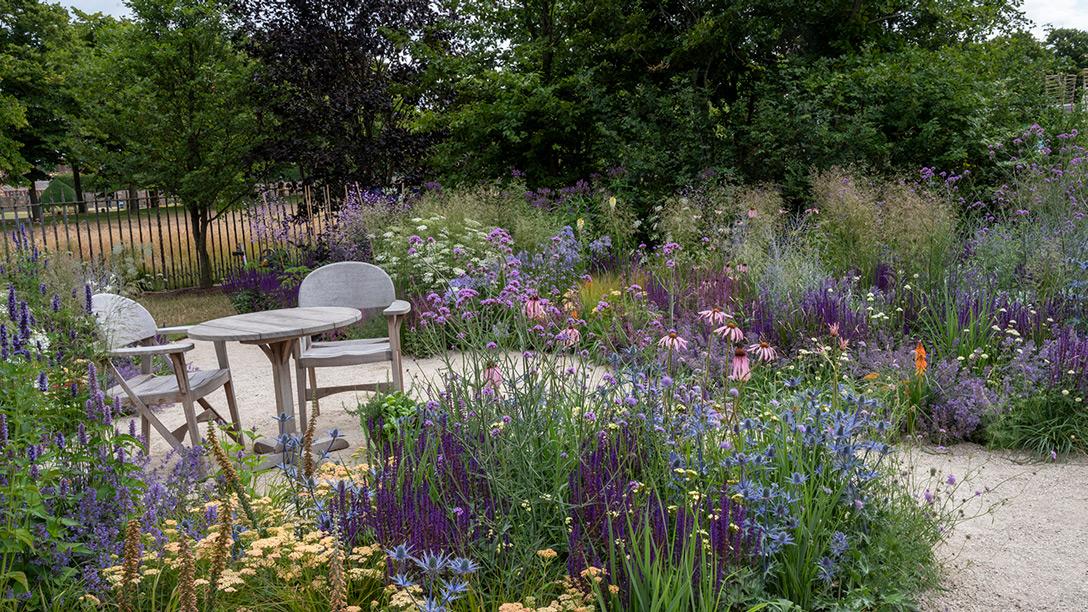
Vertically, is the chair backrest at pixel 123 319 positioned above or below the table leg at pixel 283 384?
above

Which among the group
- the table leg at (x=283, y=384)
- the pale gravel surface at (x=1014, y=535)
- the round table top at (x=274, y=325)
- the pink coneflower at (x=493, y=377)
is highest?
Result: the pink coneflower at (x=493, y=377)

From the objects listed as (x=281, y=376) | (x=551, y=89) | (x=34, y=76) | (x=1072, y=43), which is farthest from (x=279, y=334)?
(x=1072, y=43)

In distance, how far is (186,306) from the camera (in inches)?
435

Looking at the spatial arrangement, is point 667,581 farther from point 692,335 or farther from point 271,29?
point 271,29

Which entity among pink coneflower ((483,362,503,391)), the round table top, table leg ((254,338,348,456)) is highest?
pink coneflower ((483,362,503,391))

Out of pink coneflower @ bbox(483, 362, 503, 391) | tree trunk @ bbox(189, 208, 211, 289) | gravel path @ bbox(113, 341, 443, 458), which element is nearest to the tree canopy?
tree trunk @ bbox(189, 208, 211, 289)

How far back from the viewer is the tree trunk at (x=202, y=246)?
13.0 m

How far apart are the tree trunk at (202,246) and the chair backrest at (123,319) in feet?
28.1

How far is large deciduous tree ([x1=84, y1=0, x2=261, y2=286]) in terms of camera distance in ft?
41.3

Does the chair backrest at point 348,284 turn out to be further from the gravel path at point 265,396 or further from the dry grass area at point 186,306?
the dry grass area at point 186,306

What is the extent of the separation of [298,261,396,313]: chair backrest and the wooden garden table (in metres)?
0.69

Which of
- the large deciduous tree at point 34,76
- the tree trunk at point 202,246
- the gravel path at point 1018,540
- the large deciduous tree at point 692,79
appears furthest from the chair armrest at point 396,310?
the large deciduous tree at point 34,76

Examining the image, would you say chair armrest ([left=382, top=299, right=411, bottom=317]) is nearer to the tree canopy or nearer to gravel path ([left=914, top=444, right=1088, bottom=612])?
gravel path ([left=914, top=444, right=1088, bottom=612])

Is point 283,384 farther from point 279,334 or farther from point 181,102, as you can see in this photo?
point 181,102
